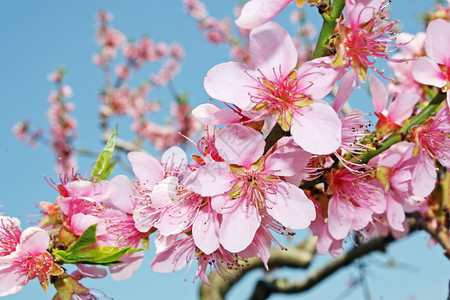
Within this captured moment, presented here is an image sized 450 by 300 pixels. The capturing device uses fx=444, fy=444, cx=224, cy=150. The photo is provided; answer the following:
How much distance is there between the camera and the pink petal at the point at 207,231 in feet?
3.86

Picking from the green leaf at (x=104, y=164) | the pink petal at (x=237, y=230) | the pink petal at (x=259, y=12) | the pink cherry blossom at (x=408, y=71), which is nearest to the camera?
the pink petal at (x=259, y=12)

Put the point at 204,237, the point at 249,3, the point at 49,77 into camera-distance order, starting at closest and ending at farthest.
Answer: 1. the point at 249,3
2. the point at 204,237
3. the point at 49,77

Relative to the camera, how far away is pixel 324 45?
108 cm

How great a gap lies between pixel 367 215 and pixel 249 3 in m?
0.78

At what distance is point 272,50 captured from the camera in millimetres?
1099

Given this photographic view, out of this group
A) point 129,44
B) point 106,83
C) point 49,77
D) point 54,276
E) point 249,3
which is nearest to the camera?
point 249,3

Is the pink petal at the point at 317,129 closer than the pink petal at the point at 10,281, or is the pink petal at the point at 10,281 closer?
the pink petal at the point at 317,129

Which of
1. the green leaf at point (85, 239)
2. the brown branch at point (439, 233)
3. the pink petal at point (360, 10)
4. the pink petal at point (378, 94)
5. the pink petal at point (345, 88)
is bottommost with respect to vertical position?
the brown branch at point (439, 233)

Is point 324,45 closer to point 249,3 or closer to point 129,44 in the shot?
point 249,3

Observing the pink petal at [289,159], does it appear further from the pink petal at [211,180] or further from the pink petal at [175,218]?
the pink petal at [175,218]

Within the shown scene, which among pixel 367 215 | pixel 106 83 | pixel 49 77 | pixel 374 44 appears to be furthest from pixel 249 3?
pixel 49 77

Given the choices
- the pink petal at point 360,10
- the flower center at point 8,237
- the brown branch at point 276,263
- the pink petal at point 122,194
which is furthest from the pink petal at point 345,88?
the brown branch at point 276,263

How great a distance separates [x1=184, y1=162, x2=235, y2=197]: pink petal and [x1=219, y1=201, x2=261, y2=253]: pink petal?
0.07 metres

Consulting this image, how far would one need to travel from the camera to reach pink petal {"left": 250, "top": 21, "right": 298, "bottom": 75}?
3.49ft
